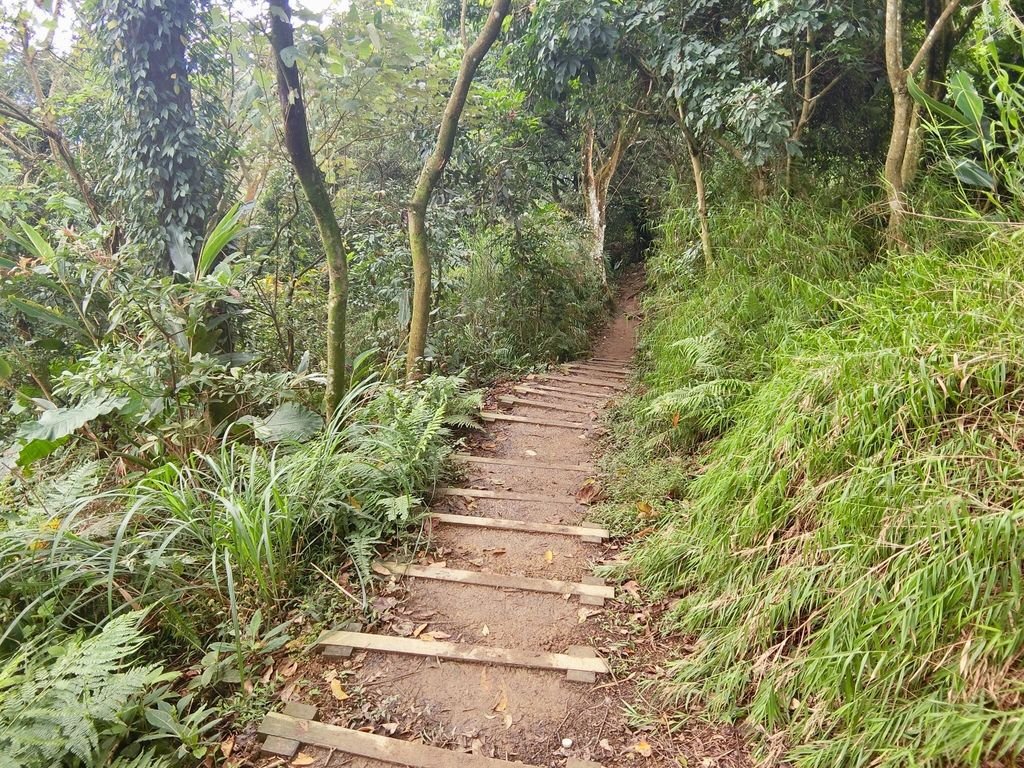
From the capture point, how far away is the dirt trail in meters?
2.04

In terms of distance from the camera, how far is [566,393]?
6129 mm

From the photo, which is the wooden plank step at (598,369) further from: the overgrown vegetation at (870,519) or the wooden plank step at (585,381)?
the overgrown vegetation at (870,519)

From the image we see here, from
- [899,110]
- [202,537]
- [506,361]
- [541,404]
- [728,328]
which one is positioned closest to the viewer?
[202,537]

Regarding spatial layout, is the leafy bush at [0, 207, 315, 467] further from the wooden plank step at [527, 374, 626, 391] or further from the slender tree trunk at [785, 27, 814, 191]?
the slender tree trunk at [785, 27, 814, 191]

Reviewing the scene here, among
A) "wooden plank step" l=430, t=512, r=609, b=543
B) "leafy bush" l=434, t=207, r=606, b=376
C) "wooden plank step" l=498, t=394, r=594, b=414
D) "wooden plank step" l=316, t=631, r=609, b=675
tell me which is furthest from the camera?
"leafy bush" l=434, t=207, r=606, b=376

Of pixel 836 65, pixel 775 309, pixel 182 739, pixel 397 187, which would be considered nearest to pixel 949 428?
pixel 775 309

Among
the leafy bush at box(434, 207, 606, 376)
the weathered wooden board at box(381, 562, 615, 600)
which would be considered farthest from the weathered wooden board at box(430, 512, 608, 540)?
the leafy bush at box(434, 207, 606, 376)

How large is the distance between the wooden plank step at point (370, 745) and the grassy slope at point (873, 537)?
88 cm

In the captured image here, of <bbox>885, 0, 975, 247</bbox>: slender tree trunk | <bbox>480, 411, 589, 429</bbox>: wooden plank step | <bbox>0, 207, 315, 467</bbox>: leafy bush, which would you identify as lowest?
<bbox>480, 411, 589, 429</bbox>: wooden plank step

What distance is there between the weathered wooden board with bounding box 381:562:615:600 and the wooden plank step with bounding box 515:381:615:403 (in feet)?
10.4

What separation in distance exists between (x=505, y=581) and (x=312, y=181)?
9.29 ft

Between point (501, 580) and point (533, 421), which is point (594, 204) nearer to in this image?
point (533, 421)

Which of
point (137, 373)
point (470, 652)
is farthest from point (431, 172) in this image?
point (470, 652)

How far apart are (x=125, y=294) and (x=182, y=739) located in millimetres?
2707
